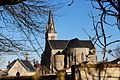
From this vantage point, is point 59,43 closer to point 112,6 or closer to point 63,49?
point 63,49

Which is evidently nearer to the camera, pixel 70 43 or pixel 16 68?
pixel 16 68

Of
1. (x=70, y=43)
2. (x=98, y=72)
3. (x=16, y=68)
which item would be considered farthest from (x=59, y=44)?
(x=98, y=72)

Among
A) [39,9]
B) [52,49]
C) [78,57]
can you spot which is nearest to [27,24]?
[39,9]

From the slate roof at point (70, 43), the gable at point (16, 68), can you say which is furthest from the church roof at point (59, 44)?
the gable at point (16, 68)

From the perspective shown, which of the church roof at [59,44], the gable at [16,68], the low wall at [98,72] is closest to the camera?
the low wall at [98,72]

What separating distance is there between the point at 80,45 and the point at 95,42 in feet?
315

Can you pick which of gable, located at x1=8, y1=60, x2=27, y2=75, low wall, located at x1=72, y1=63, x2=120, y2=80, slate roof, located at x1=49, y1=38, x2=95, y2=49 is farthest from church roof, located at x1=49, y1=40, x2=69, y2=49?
low wall, located at x1=72, y1=63, x2=120, y2=80

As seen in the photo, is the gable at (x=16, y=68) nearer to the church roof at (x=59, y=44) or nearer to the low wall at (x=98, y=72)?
the church roof at (x=59, y=44)

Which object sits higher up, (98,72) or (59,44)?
(59,44)

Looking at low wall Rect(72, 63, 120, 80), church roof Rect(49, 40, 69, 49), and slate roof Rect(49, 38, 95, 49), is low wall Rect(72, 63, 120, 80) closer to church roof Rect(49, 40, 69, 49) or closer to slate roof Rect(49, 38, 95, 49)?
slate roof Rect(49, 38, 95, 49)

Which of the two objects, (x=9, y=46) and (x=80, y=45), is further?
(x=80, y=45)

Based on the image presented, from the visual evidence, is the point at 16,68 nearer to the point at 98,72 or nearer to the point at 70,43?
the point at 70,43

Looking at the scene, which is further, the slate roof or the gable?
the slate roof

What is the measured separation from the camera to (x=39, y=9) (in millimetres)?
8562
